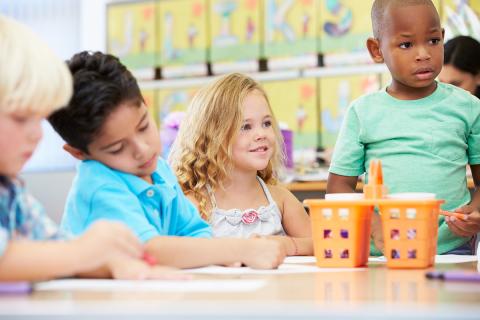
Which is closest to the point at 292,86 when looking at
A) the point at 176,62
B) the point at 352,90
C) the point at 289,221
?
the point at 352,90

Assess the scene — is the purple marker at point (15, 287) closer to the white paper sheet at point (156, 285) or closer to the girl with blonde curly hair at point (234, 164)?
the white paper sheet at point (156, 285)

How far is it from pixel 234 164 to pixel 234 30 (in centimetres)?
255

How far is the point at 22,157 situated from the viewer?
2.94 feet

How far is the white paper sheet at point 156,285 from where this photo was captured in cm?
87

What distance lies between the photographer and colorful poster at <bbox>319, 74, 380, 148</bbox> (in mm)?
3977

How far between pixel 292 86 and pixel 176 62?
31.8 inches

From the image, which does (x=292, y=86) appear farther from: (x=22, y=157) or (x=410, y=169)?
(x=22, y=157)

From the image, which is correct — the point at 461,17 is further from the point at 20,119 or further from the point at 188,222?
the point at 20,119

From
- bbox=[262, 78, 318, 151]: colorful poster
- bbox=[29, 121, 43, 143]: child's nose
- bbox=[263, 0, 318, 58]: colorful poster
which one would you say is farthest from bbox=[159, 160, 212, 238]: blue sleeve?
bbox=[263, 0, 318, 58]: colorful poster

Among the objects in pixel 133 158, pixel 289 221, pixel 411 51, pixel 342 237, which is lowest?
→ pixel 289 221

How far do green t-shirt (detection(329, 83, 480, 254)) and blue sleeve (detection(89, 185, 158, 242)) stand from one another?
0.65m

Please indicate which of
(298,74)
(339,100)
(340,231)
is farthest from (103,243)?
(298,74)

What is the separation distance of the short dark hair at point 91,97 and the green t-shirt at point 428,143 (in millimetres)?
632

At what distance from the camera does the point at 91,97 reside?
1244mm
